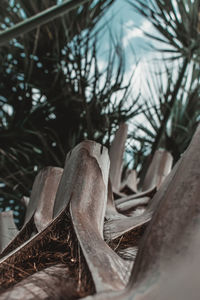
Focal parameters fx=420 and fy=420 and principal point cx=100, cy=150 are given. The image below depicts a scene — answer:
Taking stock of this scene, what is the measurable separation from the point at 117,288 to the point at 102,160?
0.32 meters

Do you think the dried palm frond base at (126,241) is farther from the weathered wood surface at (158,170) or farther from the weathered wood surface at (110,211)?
the weathered wood surface at (158,170)

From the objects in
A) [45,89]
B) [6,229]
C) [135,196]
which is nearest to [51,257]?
[6,229]

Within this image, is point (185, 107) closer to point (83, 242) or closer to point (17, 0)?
point (17, 0)

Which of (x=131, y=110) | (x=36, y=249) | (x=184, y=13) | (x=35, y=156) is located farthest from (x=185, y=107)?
(x=36, y=249)

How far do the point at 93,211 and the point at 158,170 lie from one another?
2.44 feet

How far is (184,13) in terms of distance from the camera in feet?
5.88

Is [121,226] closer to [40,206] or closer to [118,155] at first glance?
[40,206]

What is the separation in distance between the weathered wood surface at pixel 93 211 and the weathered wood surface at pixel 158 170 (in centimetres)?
62

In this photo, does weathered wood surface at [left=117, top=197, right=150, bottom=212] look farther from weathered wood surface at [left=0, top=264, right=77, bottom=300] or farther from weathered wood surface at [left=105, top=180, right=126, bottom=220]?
weathered wood surface at [left=0, top=264, right=77, bottom=300]

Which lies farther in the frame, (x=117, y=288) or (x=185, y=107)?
(x=185, y=107)

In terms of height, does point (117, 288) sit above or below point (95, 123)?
below

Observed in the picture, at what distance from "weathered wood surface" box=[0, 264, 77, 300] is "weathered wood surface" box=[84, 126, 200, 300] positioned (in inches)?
2.9

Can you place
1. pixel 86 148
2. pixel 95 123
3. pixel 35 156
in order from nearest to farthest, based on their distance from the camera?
pixel 86 148 < pixel 95 123 < pixel 35 156

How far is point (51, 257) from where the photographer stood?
1.61ft
